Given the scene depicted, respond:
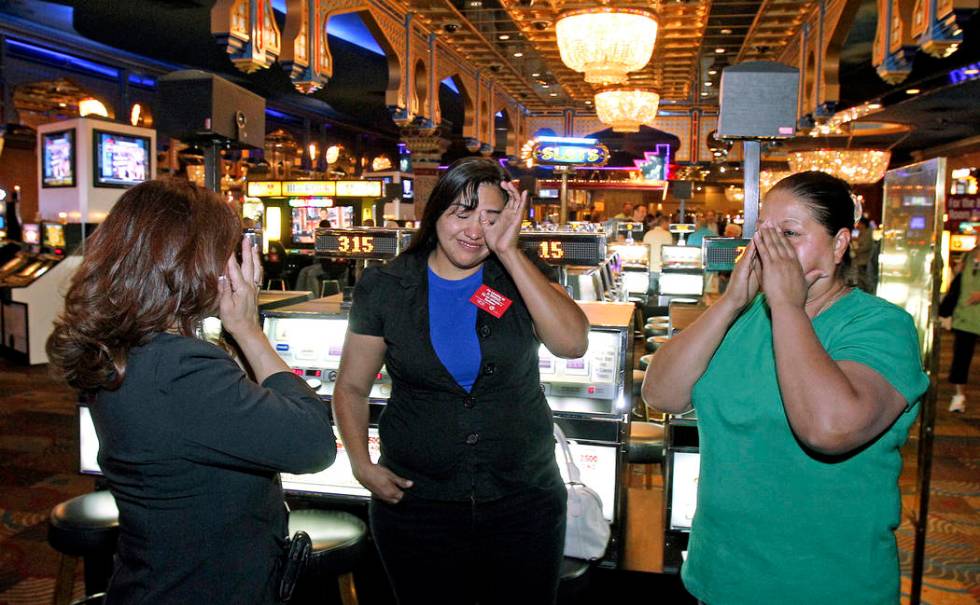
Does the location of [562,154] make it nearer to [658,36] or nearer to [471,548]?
[471,548]

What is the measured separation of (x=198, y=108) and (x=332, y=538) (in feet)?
6.52

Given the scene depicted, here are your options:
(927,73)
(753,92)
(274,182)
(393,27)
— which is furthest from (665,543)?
(274,182)

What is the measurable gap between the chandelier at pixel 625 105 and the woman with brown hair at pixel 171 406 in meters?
9.60

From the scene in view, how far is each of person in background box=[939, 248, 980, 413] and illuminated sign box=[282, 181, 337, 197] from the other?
10.7 metres

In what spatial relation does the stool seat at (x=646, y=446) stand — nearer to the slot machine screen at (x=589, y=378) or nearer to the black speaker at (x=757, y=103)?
Answer: the slot machine screen at (x=589, y=378)

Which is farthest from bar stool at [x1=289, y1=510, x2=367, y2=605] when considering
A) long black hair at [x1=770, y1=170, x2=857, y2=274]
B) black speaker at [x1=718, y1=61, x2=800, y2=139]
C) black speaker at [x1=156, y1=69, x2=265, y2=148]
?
black speaker at [x1=718, y1=61, x2=800, y2=139]

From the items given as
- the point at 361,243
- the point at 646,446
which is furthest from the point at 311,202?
the point at 646,446

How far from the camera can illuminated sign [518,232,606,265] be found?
3.44 m

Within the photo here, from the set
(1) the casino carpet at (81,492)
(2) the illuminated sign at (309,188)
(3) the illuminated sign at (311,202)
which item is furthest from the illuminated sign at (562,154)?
(3) the illuminated sign at (311,202)

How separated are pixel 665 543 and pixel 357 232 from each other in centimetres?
193

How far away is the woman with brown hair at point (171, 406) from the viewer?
1.27 meters

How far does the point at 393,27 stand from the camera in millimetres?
9344

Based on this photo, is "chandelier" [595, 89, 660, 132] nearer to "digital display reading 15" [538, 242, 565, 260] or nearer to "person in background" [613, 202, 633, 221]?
"person in background" [613, 202, 633, 221]

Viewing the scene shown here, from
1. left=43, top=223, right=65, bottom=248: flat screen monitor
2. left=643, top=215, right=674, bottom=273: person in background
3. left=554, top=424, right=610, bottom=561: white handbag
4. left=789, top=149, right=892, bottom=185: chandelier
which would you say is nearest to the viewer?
left=554, top=424, right=610, bottom=561: white handbag
